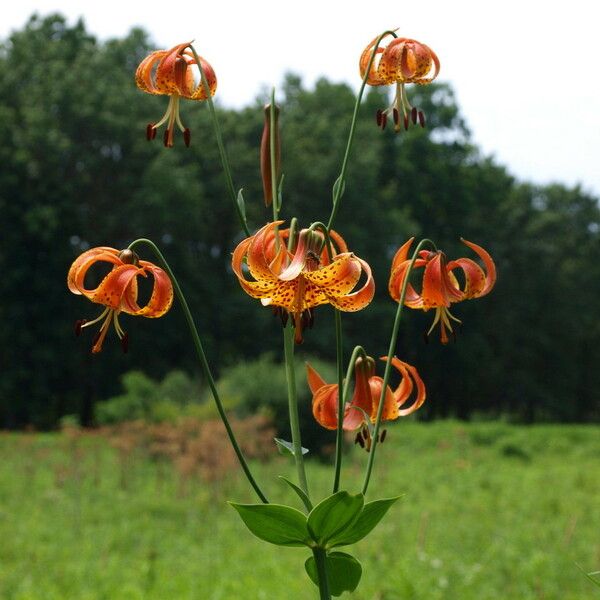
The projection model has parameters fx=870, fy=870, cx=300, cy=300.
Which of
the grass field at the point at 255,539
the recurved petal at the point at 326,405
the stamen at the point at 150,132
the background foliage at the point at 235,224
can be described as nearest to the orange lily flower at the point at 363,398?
the recurved petal at the point at 326,405

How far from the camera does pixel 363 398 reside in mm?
1044

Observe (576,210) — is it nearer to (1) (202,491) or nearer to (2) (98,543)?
(1) (202,491)

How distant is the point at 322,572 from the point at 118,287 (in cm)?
36

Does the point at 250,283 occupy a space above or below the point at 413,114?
below

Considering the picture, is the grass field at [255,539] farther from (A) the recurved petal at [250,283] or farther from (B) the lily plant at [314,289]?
(A) the recurved petal at [250,283]

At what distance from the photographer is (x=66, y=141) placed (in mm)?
12414

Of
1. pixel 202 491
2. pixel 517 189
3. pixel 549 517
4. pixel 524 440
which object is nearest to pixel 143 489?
pixel 202 491

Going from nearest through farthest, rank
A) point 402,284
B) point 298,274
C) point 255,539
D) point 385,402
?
1. point 298,274
2. point 402,284
3. point 385,402
4. point 255,539

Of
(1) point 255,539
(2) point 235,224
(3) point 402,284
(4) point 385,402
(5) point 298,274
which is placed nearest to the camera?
(5) point 298,274

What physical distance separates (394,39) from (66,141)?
12.0 m

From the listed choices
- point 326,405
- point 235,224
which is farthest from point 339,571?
point 235,224

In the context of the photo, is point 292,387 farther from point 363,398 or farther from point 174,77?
point 174,77

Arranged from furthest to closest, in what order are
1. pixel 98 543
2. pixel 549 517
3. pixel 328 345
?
pixel 328 345
pixel 549 517
pixel 98 543

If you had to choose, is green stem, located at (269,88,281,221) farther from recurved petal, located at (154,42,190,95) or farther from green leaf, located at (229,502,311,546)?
green leaf, located at (229,502,311,546)
